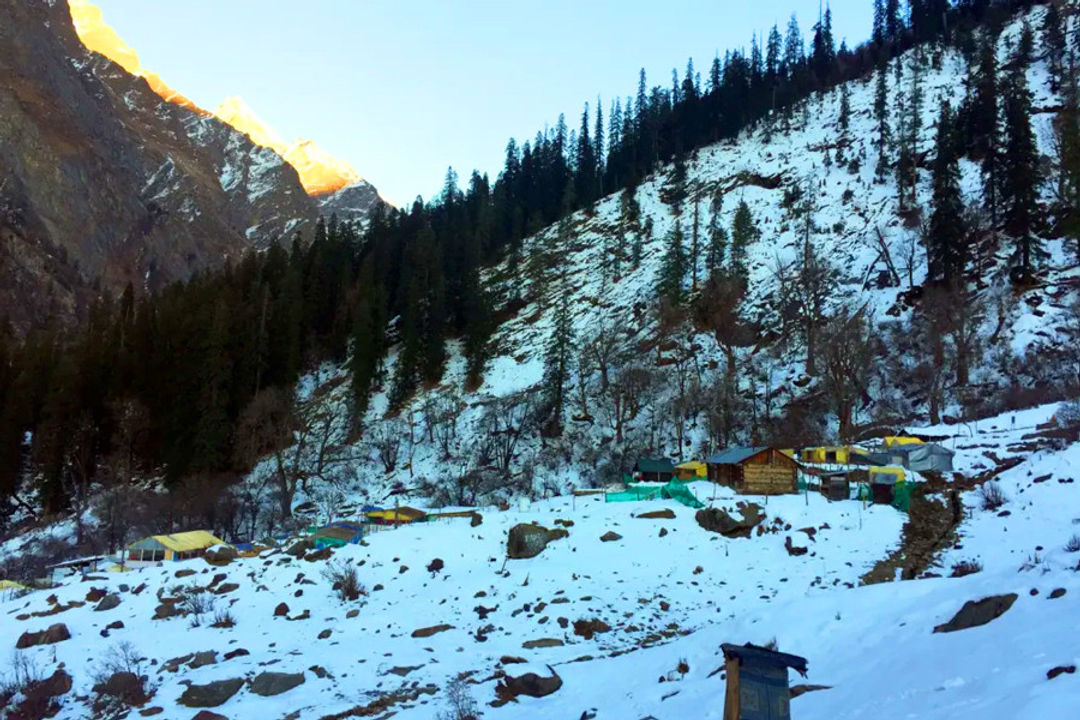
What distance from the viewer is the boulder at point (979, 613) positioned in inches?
385

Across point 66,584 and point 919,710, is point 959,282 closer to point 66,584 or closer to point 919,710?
point 919,710

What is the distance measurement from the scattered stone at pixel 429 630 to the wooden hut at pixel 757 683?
36.4 feet

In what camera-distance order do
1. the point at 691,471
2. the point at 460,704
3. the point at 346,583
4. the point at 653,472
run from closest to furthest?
the point at 460,704
the point at 346,583
the point at 691,471
the point at 653,472

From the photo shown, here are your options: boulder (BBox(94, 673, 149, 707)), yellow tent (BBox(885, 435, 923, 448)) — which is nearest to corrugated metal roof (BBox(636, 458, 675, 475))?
yellow tent (BBox(885, 435, 923, 448))

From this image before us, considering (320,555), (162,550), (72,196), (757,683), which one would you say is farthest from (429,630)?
(72,196)

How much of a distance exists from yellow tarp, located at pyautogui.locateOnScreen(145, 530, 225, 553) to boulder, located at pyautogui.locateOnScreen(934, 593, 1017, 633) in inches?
1205

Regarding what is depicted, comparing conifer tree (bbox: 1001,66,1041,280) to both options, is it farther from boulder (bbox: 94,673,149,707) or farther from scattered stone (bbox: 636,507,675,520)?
boulder (bbox: 94,673,149,707)

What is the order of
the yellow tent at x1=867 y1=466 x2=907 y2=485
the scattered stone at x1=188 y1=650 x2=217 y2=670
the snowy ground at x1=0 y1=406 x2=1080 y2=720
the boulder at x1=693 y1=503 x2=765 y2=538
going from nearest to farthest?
the snowy ground at x1=0 y1=406 x2=1080 y2=720, the scattered stone at x1=188 y1=650 x2=217 y2=670, the boulder at x1=693 y1=503 x2=765 y2=538, the yellow tent at x1=867 y1=466 x2=907 y2=485

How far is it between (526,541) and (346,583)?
5881 mm

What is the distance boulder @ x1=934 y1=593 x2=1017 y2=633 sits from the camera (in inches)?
385

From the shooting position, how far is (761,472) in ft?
105

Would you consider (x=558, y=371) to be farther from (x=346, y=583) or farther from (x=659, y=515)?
(x=346, y=583)

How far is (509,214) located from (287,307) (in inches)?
1511

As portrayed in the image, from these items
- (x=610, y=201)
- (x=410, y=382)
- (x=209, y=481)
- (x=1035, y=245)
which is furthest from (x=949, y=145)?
(x=209, y=481)
